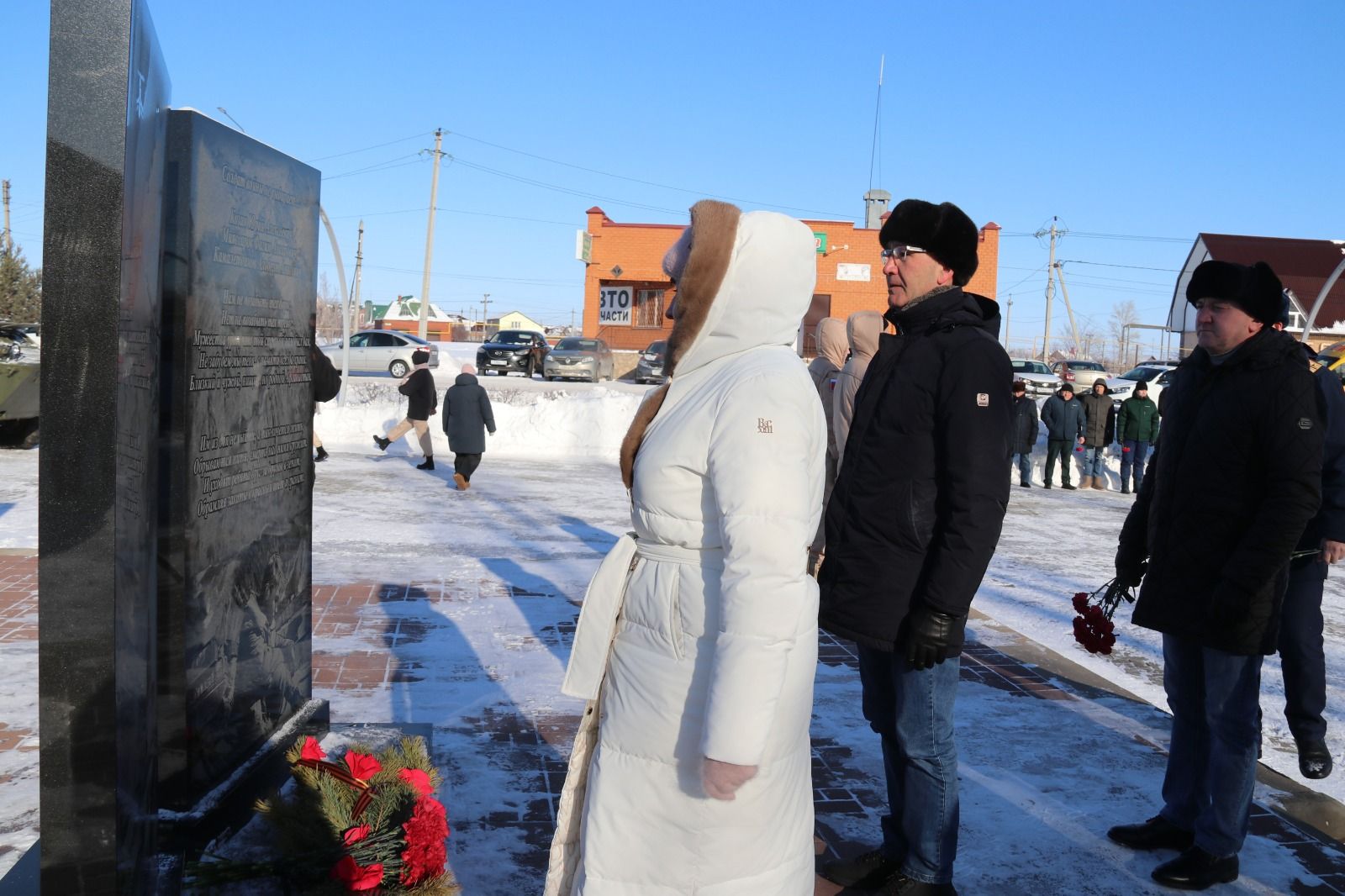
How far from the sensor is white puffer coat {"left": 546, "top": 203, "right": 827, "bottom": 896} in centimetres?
208

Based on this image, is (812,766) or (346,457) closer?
(812,766)

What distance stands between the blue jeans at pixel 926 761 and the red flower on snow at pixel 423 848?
1323mm

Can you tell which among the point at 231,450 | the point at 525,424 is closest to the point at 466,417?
the point at 525,424

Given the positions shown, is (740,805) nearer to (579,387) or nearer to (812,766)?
(812,766)

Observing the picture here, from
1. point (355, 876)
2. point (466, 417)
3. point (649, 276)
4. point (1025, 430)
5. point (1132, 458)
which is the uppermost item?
point (649, 276)

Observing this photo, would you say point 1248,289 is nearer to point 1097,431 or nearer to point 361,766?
point 361,766

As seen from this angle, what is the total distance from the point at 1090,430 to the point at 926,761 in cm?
1639

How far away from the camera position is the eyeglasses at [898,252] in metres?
3.26

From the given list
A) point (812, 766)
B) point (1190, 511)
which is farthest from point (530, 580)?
point (1190, 511)

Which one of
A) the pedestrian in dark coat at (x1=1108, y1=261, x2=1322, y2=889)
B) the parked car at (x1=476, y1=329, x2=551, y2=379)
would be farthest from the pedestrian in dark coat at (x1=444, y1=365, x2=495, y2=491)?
the parked car at (x1=476, y1=329, x2=551, y2=379)

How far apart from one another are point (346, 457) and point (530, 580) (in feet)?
29.1

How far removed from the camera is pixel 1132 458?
17391 mm

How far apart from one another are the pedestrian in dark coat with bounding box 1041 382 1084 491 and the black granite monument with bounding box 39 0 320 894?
15.7m

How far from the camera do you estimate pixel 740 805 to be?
87.4 inches
